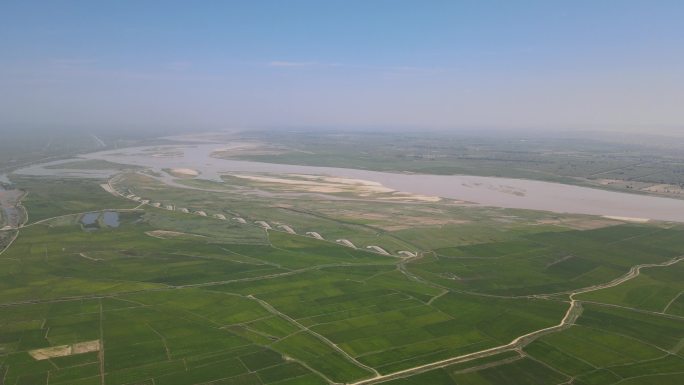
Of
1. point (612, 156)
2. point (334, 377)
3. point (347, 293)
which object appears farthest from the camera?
point (612, 156)

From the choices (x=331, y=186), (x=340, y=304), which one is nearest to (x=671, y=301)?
(x=340, y=304)

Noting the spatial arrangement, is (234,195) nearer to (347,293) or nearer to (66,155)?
(347,293)

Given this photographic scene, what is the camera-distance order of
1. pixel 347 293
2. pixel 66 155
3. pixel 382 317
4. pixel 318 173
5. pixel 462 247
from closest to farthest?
pixel 382 317
pixel 347 293
pixel 462 247
pixel 318 173
pixel 66 155

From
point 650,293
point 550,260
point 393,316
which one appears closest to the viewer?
point 393,316

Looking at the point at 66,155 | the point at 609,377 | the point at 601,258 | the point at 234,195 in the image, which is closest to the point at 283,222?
the point at 234,195

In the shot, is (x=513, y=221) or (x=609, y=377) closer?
(x=609, y=377)

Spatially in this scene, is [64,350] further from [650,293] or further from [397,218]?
[397,218]
